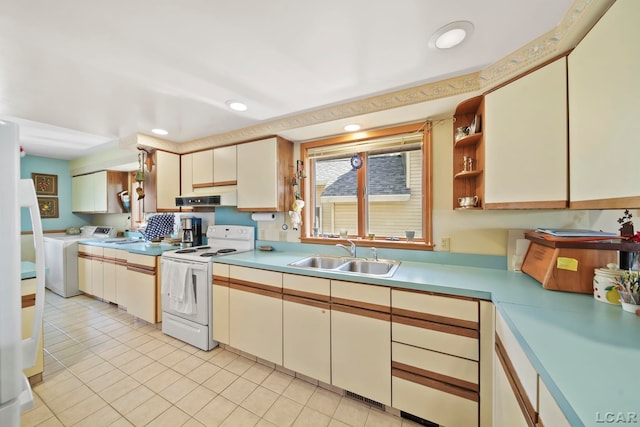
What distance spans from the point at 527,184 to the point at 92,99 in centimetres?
312

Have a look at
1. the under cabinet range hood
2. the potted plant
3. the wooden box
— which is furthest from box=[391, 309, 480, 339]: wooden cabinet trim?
the under cabinet range hood

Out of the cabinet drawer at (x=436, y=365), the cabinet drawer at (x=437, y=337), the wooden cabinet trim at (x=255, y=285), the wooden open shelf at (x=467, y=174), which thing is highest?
the wooden open shelf at (x=467, y=174)

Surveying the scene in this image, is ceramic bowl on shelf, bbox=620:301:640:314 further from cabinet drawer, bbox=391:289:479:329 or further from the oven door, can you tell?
the oven door

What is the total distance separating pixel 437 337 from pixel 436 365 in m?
0.17

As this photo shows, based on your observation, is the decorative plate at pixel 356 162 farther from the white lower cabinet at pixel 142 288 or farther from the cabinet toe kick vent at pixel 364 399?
the white lower cabinet at pixel 142 288

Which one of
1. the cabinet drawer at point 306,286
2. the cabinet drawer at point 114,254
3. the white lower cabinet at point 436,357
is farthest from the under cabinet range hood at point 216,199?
the white lower cabinet at point 436,357

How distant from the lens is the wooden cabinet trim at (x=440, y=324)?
135 cm

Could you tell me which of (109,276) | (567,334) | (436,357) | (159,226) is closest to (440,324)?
(436,357)

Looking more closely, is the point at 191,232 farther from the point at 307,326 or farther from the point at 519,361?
the point at 519,361

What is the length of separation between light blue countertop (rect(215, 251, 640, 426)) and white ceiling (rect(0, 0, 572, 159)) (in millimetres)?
1274

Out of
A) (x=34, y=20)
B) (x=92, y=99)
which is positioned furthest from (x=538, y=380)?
(x=92, y=99)

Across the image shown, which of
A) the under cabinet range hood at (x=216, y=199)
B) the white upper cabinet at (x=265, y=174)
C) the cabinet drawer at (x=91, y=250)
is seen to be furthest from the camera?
the cabinet drawer at (x=91, y=250)

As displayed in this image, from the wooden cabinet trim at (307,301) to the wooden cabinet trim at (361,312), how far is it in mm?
56

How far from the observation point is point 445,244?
1.97 m
